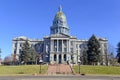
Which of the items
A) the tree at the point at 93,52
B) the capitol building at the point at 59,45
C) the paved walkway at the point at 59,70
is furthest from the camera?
the capitol building at the point at 59,45

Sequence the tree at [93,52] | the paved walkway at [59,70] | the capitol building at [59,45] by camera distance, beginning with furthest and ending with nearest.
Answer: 1. the capitol building at [59,45]
2. the tree at [93,52]
3. the paved walkway at [59,70]

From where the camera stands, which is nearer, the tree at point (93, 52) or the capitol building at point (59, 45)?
the tree at point (93, 52)

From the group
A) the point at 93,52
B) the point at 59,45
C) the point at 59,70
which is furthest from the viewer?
the point at 59,45

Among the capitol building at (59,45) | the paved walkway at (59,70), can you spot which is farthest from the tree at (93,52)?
the capitol building at (59,45)

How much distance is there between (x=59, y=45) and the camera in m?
109

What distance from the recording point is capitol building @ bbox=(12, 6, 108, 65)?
107438mm

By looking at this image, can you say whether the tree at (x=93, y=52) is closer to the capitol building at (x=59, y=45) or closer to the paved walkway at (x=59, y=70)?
the paved walkway at (x=59, y=70)

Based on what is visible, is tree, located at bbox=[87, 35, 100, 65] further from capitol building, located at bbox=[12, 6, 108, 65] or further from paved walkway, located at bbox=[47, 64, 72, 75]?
capitol building, located at bbox=[12, 6, 108, 65]

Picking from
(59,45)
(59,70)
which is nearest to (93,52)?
(59,70)

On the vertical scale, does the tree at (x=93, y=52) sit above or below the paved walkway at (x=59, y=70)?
above

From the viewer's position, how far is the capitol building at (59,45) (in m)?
107

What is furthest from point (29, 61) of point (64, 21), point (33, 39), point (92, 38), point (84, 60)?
point (64, 21)

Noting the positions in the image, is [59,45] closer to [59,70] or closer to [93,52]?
[93,52]

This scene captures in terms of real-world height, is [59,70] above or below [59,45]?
below
